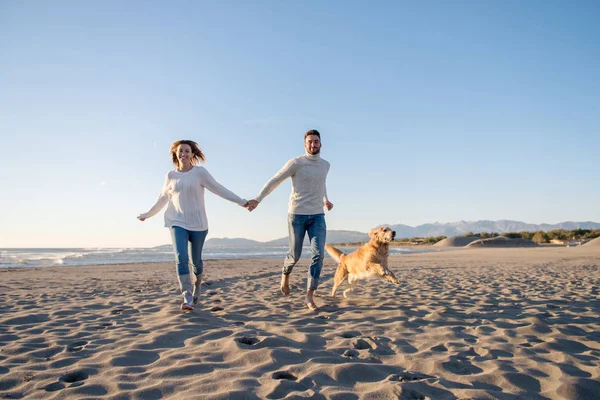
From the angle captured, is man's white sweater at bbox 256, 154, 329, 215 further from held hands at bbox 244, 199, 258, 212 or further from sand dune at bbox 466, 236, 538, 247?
sand dune at bbox 466, 236, 538, 247

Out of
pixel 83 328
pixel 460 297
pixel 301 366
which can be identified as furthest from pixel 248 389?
pixel 460 297

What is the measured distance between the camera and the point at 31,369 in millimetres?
2525

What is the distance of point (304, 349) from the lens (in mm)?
2912

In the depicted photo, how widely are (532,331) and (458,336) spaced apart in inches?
29.6

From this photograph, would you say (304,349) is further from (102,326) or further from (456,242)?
(456,242)

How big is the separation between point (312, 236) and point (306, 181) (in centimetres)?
74

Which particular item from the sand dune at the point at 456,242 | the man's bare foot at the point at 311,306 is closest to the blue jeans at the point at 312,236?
the man's bare foot at the point at 311,306

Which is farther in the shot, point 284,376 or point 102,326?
point 102,326

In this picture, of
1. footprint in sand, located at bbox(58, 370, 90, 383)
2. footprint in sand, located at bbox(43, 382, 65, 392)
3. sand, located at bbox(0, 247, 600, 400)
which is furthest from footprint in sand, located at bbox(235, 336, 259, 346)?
footprint in sand, located at bbox(43, 382, 65, 392)

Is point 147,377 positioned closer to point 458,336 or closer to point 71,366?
point 71,366

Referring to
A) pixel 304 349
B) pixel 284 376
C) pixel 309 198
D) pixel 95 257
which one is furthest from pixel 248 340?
pixel 95 257

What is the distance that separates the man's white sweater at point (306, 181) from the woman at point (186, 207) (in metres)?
0.89

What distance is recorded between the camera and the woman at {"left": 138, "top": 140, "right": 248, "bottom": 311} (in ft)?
14.6

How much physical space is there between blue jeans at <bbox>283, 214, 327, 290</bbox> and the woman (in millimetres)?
994
